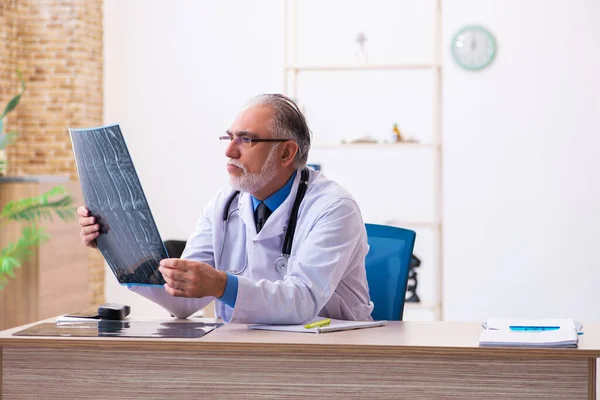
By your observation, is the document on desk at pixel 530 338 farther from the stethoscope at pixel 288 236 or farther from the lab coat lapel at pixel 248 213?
the lab coat lapel at pixel 248 213

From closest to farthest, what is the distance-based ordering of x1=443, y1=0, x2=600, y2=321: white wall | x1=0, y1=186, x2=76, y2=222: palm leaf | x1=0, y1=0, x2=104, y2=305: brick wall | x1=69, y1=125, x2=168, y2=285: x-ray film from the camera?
x1=69, y1=125, x2=168, y2=285: x-ray film → x1=0, y1=186, x2=76, y2=222: palm leaf → x1=443, y1=0, x2=600, y2=321: white wall → x1=0, y1=0, x2=104, y2=305: brick wall

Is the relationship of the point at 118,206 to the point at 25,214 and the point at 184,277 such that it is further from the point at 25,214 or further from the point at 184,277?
the point at 25,214

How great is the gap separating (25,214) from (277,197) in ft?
9.66

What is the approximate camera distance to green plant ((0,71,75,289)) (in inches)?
192

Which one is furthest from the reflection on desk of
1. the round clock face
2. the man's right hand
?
the round clock face

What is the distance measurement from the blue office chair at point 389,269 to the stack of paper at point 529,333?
0.53 meters

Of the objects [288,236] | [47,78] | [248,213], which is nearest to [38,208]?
[47,78]

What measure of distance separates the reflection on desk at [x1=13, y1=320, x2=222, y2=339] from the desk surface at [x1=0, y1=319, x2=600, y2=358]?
41 mm

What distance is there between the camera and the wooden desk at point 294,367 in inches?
67.6

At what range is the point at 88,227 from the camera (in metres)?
2.04

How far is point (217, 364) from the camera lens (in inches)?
71.7

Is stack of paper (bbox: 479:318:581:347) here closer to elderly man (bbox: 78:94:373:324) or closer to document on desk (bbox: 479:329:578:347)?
document on desk (bbox: 479:329:578:347)

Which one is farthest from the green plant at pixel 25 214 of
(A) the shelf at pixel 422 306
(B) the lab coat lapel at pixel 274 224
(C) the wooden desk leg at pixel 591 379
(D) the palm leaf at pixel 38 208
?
(C) the wooden desk leg at pixel 591 379

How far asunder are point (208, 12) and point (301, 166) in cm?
450
